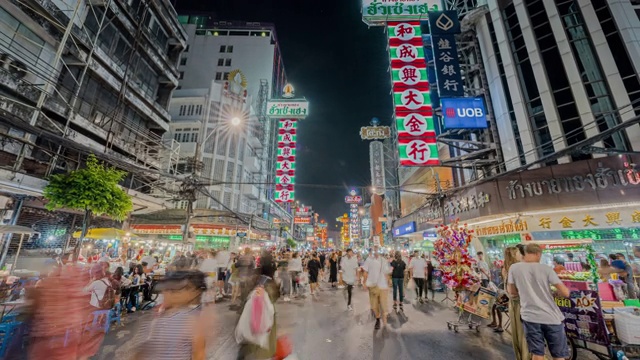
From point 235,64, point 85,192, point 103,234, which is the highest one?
point 235,64

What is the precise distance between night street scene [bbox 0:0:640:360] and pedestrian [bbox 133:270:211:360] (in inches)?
0.8

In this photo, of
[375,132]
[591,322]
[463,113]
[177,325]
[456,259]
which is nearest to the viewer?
[177,325]

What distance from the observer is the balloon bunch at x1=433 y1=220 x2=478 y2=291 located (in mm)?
7922

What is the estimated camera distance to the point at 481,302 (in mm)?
7594

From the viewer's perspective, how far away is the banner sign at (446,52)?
518 inches

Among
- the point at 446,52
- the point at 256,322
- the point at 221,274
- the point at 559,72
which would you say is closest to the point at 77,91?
the point at 221,274

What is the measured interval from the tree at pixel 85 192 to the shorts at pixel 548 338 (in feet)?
45.3

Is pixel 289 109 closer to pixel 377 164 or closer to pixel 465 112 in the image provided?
pixel 465 112

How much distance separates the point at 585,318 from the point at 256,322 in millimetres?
6097

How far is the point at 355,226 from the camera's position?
63.7 meters

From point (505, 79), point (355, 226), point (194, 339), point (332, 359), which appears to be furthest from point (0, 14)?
point (355, 226)

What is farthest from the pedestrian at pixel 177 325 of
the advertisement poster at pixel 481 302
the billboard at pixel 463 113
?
the billboard at pixel 463 113

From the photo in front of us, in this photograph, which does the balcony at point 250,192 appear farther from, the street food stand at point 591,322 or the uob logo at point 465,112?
the street food stand at point 591,322

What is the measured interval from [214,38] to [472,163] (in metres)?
55.8
